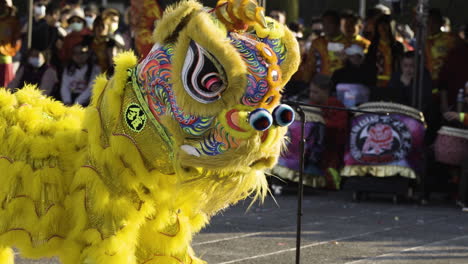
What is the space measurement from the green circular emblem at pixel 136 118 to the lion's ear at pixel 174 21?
33cm

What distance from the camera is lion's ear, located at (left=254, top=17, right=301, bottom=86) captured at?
3991mm

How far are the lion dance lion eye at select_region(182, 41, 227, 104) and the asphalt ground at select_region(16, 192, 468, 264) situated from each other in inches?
82.3

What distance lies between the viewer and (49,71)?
394 inches

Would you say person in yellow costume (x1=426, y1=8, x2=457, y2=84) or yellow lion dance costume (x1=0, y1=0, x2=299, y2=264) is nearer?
yellow lion dance costume (x1=0, y1=0, x2=299, y2=264)

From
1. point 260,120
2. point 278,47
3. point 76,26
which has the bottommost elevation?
point 260,120

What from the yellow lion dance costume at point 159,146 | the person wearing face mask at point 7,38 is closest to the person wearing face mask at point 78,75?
the person wearing face mask at point 7,38

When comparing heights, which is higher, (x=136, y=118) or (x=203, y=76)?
(x=203, y=76)

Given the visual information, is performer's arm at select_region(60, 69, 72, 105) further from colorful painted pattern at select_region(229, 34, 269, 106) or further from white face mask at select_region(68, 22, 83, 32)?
colorful painted pattern at select_region(229, 34, 269, 106)

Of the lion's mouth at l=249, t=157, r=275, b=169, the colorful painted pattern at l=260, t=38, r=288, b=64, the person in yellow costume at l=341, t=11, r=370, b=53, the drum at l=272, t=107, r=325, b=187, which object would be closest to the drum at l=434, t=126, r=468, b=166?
the drum at l=272, t=107, r=325, b=187

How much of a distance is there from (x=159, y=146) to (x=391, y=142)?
4.78 metres

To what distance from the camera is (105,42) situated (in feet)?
32.9

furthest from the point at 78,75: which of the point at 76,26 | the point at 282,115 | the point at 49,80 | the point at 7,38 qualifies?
the point at 282,115

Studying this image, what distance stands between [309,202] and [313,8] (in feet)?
19.6

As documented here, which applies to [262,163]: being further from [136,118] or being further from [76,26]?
[76,26]
